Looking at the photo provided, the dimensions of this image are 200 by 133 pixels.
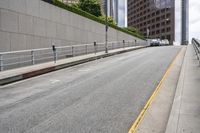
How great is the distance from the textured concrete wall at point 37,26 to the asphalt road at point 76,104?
5.86m

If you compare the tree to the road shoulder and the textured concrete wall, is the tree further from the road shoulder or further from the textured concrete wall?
the road shoulder

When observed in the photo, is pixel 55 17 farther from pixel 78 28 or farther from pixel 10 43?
pixel 10 43

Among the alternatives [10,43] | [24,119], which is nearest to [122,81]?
[24,119]

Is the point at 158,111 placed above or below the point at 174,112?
below

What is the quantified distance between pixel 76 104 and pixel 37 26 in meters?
15.0

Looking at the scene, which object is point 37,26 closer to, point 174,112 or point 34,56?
point 34,56

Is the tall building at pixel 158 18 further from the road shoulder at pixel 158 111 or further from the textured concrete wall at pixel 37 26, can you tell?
the road shoulder at pixel 158 111

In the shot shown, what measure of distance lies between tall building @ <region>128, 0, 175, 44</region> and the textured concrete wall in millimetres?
126874

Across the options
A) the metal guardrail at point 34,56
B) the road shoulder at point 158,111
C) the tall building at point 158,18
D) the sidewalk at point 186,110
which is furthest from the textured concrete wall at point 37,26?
the tall building at point 158,18

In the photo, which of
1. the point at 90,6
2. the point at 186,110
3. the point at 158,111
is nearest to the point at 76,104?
the point at 158,111

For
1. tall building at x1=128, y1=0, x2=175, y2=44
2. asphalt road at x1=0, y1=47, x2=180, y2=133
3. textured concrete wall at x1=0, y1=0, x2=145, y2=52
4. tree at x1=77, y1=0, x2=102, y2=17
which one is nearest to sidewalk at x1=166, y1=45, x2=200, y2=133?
asphalt road at x1=0, y1=47, x2=180, y2=133

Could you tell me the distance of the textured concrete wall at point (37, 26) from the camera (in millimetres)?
20294

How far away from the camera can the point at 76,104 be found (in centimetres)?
1005

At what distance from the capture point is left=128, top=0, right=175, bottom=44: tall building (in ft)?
531
